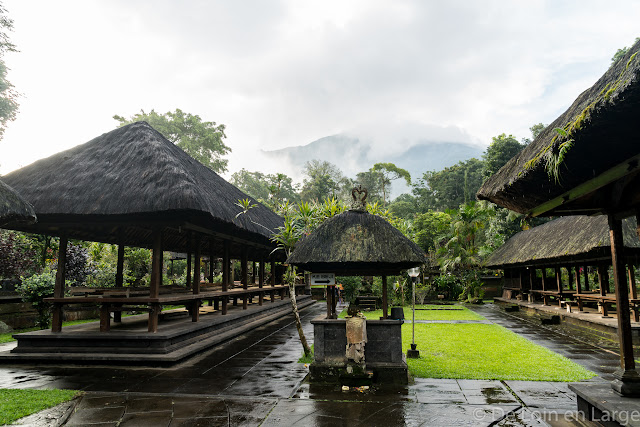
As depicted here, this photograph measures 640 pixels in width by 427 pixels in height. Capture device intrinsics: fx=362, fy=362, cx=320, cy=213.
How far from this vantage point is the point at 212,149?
3472 cm

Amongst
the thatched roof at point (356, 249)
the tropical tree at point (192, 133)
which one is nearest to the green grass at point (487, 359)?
the thatched roof at point (356, 249)

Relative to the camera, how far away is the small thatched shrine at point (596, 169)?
10.1 feet

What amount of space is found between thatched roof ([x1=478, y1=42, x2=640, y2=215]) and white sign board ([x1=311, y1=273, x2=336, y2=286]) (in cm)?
287

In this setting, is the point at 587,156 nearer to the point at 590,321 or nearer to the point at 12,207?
the point at 12,207

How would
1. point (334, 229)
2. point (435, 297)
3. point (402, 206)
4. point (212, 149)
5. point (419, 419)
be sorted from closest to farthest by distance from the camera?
point (419, 419) → point (334, 229) → point (435, 297) → point (212, 149) → point (402, 206)

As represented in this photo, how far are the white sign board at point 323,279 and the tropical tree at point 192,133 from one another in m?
28.2

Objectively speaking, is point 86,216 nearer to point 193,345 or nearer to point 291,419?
point 193,345

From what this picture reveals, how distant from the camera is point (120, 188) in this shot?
7859 millimetres

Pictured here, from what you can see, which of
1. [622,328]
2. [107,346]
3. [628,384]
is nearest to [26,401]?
[107,346]

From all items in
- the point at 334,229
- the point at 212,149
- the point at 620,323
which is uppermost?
the point at 212,149

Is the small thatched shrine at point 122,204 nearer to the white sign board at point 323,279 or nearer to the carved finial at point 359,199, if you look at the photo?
the white sign board at point 323,279

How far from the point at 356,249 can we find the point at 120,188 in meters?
5.33

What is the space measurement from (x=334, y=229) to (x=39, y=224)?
691 centimetres

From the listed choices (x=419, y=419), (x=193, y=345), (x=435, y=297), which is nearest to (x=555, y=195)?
(x=419, y=419)
